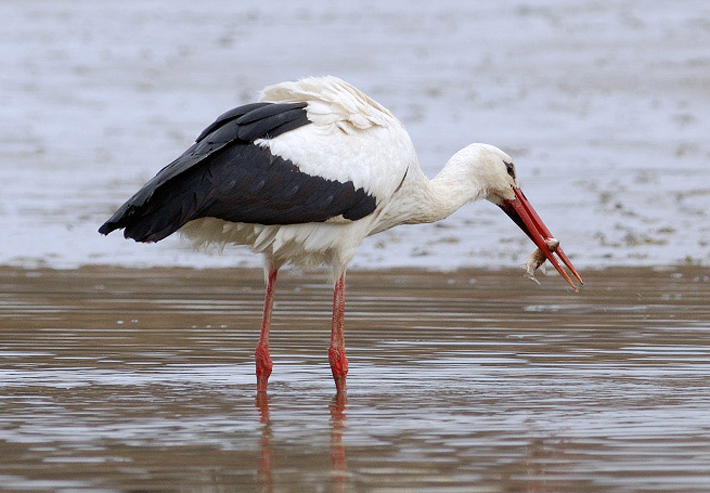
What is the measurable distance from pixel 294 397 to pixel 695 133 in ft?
45.9

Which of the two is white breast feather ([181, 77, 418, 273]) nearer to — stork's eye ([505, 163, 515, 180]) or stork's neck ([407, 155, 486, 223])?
stork's neck ([407, 155, 486, 223])

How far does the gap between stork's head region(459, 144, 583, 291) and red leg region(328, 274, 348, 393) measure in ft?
3.64

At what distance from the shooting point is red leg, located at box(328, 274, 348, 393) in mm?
8396

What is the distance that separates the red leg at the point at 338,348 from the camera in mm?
8396

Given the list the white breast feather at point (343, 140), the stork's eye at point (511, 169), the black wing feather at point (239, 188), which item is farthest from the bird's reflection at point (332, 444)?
the stork's eye at point (511, 169)

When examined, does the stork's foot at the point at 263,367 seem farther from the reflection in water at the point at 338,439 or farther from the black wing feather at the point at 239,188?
the black wing feather at the point at 239,188

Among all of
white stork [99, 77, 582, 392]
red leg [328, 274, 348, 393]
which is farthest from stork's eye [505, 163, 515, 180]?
red leg [328, 274, 348, 393]

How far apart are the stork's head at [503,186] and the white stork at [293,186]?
36 centimetres

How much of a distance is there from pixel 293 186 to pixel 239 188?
1.10 ft

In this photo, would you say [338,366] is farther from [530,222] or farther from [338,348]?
[530,222]

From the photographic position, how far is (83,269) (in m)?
13.8

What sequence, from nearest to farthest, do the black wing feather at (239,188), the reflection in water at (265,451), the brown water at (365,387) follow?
the reflection in water at (265,451)
the brown water at (365,387)
the black wing feather at (239,188)

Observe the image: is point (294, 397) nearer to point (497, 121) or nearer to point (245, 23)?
point (497, 121)

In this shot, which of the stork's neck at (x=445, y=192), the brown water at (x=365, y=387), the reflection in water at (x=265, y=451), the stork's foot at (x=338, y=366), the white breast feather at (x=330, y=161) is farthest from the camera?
the stork's neck at (x=445, y=192)
